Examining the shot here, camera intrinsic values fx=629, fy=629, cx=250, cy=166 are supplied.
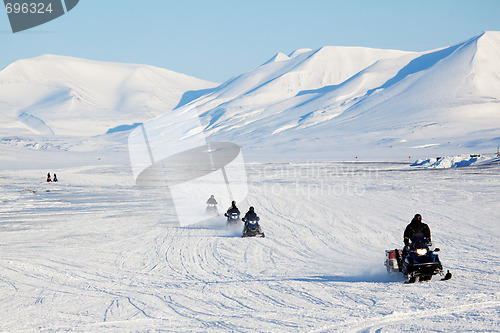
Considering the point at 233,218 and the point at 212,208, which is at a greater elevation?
the point at 233,218

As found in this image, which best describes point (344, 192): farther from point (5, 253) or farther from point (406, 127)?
point (406, 127)

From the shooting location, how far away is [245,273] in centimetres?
1491

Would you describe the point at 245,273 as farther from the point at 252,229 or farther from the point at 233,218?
the point at 233,218

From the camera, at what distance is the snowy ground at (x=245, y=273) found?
1056 centimetres

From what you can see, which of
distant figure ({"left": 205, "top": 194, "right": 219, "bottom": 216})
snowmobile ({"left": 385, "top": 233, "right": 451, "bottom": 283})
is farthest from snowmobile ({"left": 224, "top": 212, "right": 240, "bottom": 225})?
snowmobile ({"left": 385, "top": 233, "right": 451, "bottom": 283})

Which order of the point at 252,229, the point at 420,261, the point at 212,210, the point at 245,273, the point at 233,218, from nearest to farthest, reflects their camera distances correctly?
the point at 420,261 → the point at 245,273 → the point at 252,229 → the point at 233,218 → the point at 212,210

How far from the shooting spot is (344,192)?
134 feet

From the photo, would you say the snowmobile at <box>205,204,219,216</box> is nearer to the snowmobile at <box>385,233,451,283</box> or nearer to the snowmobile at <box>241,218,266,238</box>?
the snowmobile at <box>241,218,266,238</box>

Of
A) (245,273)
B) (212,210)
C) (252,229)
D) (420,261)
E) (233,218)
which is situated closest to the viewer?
(420,261)

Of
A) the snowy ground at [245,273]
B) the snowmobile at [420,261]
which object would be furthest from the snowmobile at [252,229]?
the snowmobile at [420,261]

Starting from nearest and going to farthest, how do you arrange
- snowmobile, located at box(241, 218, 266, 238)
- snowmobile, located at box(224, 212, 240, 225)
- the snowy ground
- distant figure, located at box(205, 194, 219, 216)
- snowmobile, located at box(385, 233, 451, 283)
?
1. the snowy ground
2. snowmobile, located at box(385, 233, 451, 283)
3. snowmobile, located at box(241, 218, 266, 238)
4. snowmobile, located at box(224, 212, 240, 225)
5. distant figure, located at box(205, 194, 219, 216)

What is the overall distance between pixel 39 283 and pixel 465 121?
199m

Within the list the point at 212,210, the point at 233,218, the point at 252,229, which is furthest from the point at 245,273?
the point at 212,210

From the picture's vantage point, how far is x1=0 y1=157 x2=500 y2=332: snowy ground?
34.7 ft
